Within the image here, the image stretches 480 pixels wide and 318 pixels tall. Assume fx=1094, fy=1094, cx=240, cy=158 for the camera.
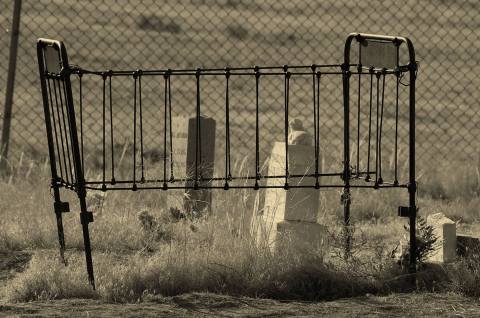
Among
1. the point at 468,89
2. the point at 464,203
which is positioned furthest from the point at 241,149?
the point at 468,89

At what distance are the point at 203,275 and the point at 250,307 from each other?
481 millimetres

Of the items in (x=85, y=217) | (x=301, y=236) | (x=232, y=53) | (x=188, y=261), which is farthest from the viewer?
(x=232, y=53)

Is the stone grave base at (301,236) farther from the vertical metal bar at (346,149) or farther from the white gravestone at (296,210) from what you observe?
the vertical metal bar at (346,149)

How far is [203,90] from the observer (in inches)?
670

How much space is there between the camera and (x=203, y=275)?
599 centimetres

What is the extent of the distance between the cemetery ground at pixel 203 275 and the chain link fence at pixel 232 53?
3.73 m

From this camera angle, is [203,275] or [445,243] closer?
[203,275]

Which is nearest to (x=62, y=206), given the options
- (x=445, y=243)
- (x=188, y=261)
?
(x=188, y=261)

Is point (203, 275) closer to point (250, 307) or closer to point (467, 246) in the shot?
point (250, 307)

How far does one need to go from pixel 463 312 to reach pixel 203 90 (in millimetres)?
11743

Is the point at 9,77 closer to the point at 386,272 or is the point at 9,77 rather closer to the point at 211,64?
the point at 386,272

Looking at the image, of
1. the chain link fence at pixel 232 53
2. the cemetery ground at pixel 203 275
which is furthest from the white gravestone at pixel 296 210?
the chain link fence at pixel 232 53

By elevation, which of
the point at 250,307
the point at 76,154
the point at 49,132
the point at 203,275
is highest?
the point at 49,132

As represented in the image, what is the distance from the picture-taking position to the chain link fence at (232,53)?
1402 centimetres
